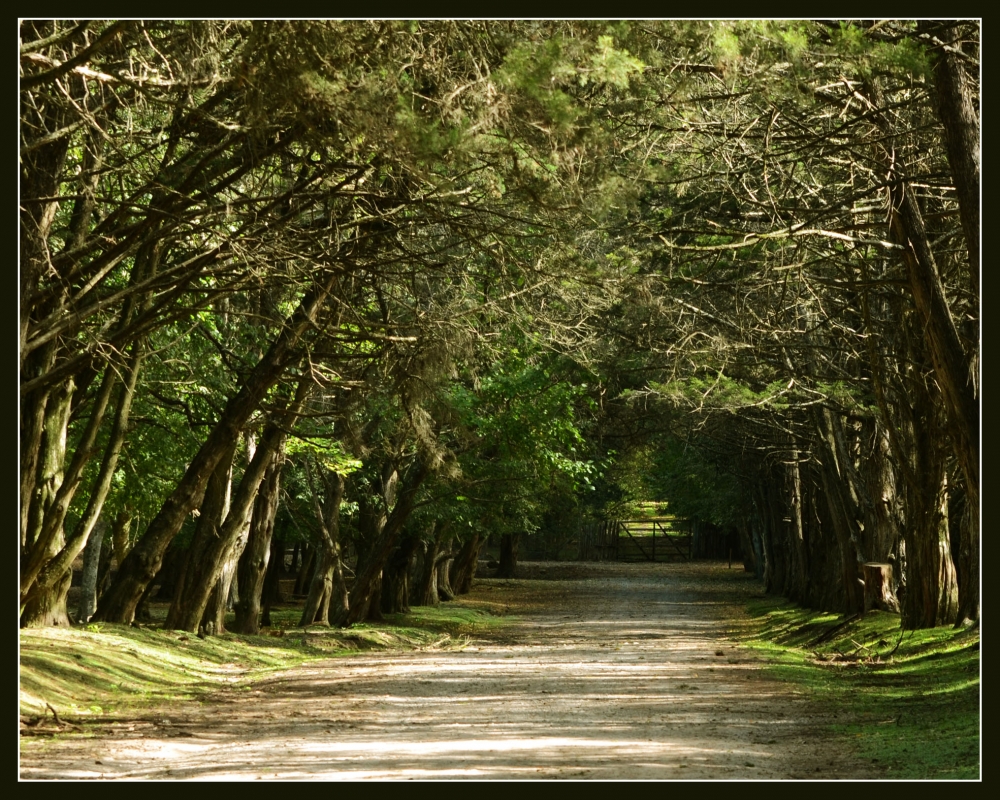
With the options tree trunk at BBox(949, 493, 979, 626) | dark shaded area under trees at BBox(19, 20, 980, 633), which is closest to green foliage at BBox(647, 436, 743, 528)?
dark shaded area under trees at BBox(19, 20, 980, 633)

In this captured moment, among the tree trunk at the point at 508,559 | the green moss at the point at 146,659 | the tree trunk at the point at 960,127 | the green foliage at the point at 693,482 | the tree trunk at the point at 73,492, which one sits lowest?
the green moss at the point at 146,659

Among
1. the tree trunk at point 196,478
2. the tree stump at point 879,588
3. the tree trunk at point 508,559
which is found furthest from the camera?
the tree trunk at point 508,559

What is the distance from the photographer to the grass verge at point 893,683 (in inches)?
368

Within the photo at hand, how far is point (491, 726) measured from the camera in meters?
10.8

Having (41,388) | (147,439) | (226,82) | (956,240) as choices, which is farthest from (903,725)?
(147,439)

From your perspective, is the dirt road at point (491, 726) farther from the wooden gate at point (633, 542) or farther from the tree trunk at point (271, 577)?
the wooden gate at point (633, 542)

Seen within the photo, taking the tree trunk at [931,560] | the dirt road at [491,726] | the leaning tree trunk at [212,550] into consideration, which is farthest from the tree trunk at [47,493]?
the tree trunk at [931,560]

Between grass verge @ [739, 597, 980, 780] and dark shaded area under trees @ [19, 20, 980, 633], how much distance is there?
1100 mm

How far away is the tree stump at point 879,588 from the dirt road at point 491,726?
274 cm

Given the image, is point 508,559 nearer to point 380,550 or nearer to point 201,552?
point 380,550

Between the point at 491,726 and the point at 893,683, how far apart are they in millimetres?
6142

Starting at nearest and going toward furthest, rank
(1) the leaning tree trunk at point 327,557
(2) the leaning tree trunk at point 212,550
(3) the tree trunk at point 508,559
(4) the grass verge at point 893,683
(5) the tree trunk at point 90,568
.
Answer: (4) the grass verge at point 893,683
(2) the leaning tree trunk at point 212,550
(1) the leaning tree trunk at point 327,557
(5) the tree trunk at point 90,568
(3) the tree trunk at point 508,559

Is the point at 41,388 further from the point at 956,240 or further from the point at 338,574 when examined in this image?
the point at 338,574

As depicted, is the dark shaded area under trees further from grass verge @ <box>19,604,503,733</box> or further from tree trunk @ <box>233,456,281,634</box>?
grass verge @ <box>19,604,503,733</box>
